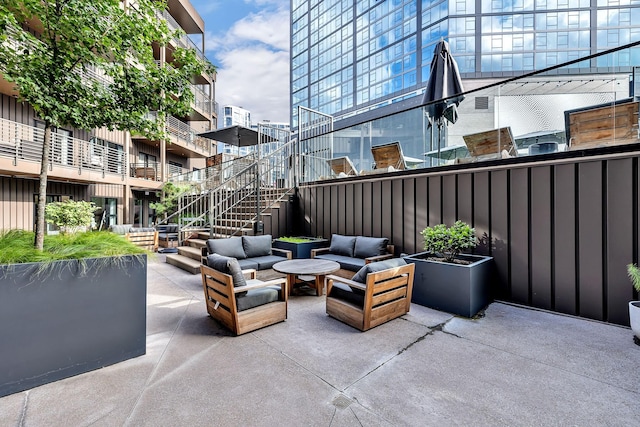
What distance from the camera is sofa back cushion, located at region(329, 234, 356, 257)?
589 cm

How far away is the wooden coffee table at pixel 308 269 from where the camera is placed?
4.33m

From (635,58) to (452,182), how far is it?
13.9m

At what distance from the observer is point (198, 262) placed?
253 inches

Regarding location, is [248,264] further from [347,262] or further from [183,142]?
[183,142]

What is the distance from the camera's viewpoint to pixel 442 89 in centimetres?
546

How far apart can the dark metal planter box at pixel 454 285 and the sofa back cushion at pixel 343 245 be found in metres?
1.62

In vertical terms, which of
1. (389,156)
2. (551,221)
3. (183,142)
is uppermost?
(183,142)

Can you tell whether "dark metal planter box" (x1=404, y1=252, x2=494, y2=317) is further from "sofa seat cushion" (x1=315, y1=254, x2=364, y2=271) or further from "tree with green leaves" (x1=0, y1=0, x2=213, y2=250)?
"tree with green leaves" (x1=0, y1=0, x2=213, y2=250)

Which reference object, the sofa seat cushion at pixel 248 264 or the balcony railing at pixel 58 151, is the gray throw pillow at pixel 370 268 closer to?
the sofa seat cushion at pixel 248 264

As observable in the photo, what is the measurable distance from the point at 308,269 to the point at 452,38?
19073mm

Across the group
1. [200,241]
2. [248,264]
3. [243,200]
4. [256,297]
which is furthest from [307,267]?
[243,200]

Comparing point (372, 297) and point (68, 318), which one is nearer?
point (68, 318)

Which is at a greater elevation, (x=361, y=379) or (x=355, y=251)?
(x=355, y=251)

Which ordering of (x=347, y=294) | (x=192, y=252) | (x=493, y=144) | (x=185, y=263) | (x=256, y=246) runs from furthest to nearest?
(x=192, y=252) → (x=185, y=263) → (x=256, y=246) → (x=493, y=144) → (x=347, y=294)
